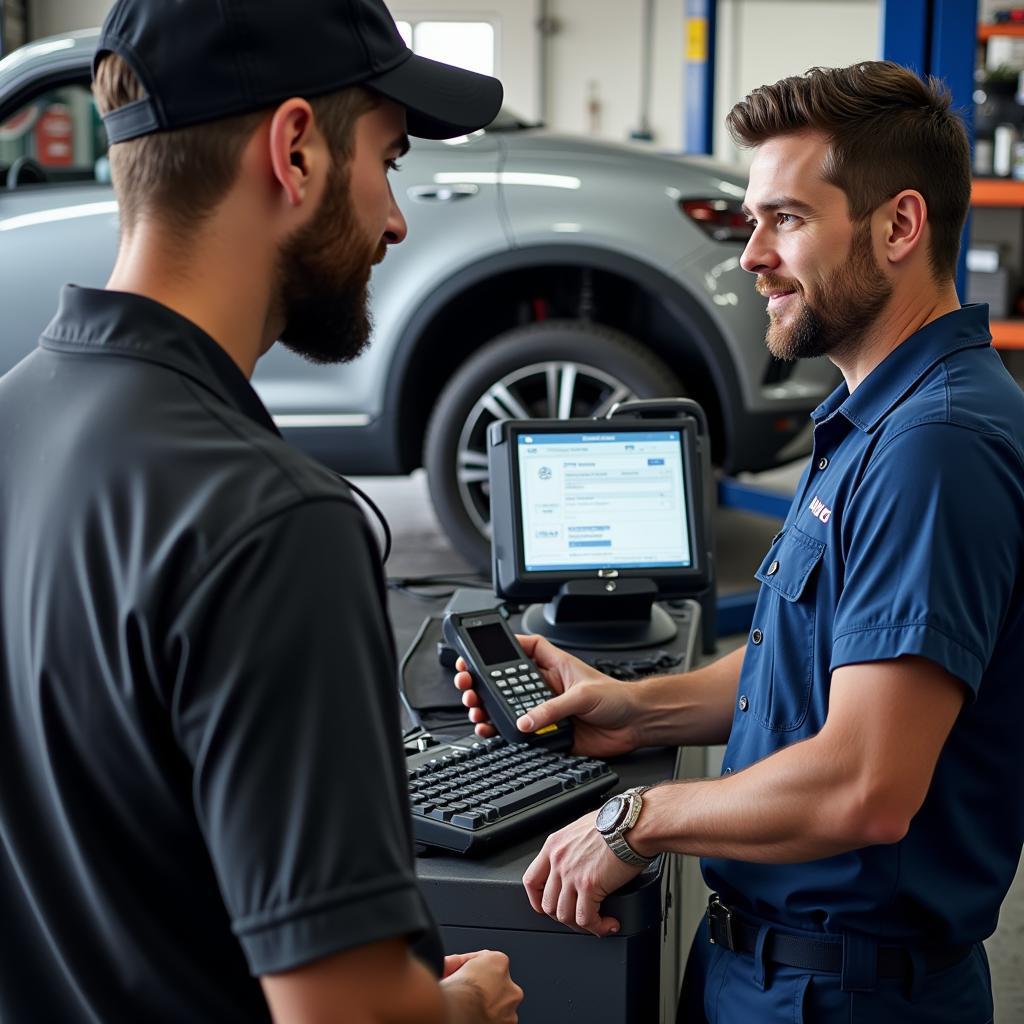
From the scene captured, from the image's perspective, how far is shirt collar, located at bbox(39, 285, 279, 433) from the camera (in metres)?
0.76

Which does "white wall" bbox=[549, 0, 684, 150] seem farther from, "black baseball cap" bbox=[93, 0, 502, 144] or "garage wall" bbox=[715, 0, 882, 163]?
"black baseball cap" bbox=[93, 0, 502, 144]

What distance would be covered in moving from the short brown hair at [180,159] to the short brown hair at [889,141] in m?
0.69

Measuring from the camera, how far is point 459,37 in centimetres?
1202

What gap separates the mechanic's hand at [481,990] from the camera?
0.84 metres

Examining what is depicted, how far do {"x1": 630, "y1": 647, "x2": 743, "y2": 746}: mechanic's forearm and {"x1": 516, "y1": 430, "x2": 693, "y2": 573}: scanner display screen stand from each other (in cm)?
38

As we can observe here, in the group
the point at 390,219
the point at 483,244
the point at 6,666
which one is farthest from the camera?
the point at 483,244

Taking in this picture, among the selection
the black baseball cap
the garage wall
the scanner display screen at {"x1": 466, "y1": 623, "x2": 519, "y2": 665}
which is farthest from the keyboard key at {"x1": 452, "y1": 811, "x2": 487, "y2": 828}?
the garage wall

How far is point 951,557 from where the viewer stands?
42.4 inches

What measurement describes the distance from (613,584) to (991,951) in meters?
1.17

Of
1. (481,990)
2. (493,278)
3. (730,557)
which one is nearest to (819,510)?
(481,990)

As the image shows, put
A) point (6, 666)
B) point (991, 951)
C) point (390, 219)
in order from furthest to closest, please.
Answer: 1. point (991, 951)
2. point (390, 219)
3. point (6, 666)

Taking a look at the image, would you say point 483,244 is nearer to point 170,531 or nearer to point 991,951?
point 991,951

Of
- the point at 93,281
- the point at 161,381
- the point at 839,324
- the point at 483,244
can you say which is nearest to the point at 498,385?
the point at 483,244

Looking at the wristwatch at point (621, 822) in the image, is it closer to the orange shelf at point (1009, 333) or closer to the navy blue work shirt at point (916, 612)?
the navy blue work shirt at point (916, 612)
